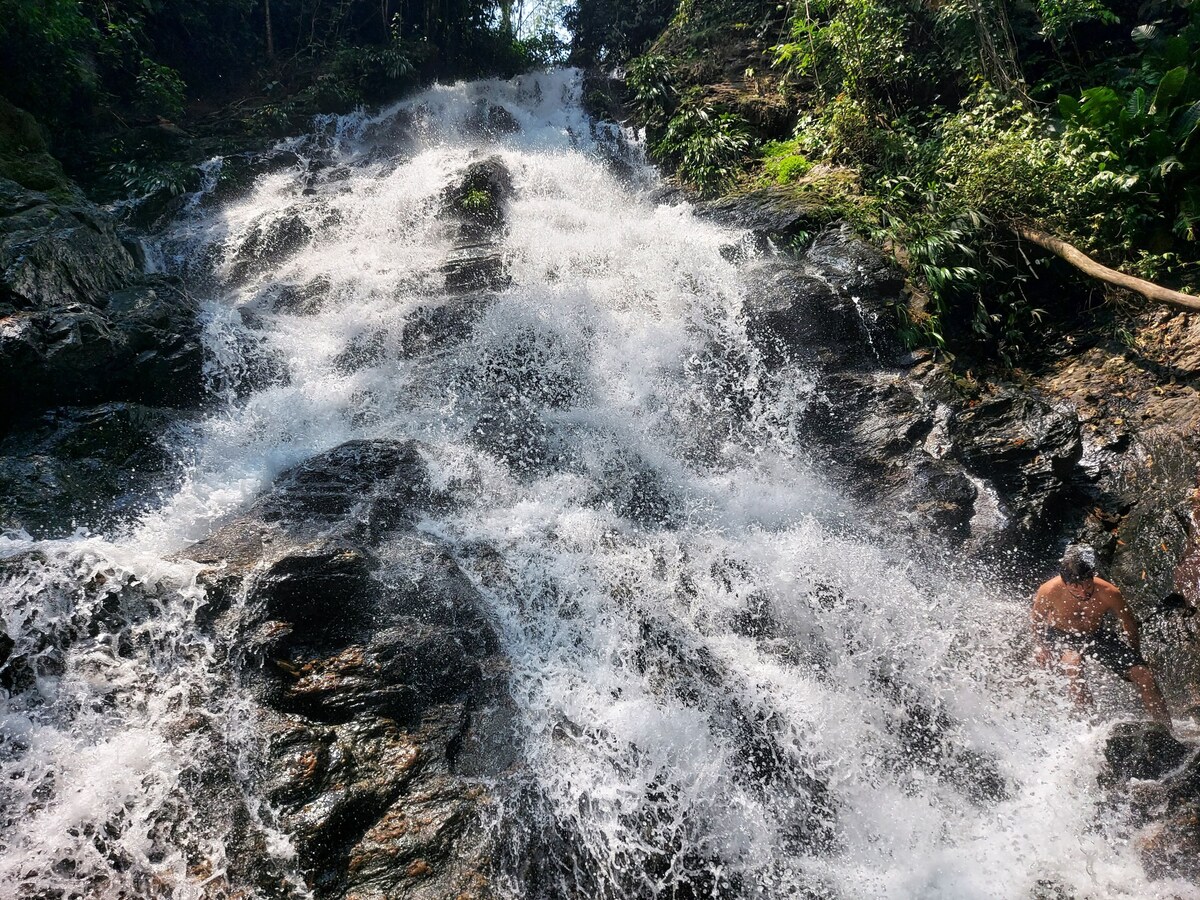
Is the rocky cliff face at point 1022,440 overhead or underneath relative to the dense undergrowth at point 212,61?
underneath

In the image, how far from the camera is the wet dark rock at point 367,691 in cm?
319

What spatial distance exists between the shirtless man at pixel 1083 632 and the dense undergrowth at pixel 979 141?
10.0ft

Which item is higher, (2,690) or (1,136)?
(1,136)

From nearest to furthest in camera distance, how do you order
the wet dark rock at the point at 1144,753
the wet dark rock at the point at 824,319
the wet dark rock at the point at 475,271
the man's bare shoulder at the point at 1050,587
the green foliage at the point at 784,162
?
the wet dark rock at the point at 1144,753 → the man's bare shoulder at the point at 1050,587 → the wet dark rock at the point at 824,319 → the wet dark rock at the point at 475,271 → the green foliage at the point at 784,162

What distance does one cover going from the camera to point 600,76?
15812 mm

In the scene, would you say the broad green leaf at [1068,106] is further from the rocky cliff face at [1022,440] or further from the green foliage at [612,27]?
the green foliage at [612,27]

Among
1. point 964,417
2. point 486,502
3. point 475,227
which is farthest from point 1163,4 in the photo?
point 486,502

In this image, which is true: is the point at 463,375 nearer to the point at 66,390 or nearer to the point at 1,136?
the point at 66,390

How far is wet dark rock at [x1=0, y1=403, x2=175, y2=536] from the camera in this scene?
5.00 metres

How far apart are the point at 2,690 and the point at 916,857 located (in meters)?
5.37

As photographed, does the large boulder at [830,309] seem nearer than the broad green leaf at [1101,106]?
No

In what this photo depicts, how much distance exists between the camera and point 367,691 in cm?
382

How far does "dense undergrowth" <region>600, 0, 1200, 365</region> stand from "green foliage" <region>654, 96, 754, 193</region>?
4cm

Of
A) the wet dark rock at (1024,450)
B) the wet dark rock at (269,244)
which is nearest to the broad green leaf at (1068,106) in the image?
the wet dark rock at (1024,450)
